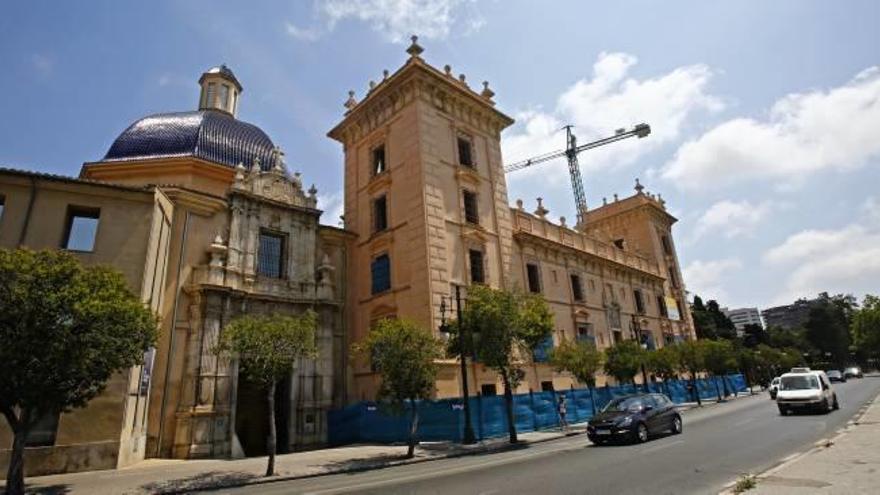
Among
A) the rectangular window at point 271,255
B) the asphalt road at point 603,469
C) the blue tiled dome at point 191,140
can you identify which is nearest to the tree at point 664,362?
the asphalt road at point 603,469

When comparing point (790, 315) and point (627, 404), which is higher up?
point (790, 315)

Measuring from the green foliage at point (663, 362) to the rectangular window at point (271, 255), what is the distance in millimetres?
24223

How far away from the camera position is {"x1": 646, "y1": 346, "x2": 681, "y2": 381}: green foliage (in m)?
32.0

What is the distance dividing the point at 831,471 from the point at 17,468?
1573 cm

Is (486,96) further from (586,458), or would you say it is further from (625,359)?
(586,458)

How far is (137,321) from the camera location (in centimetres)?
1153

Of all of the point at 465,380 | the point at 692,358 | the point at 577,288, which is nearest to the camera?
the point at 465,380

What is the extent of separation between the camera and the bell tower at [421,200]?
22.9 meters

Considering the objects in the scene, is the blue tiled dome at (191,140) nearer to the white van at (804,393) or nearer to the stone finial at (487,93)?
the stone finial at (487,93)

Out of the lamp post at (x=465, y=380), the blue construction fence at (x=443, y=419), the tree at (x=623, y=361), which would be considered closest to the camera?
the lamp post at (x=465, y=380)

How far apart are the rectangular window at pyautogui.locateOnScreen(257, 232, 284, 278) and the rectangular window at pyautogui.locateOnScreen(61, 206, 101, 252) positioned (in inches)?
256

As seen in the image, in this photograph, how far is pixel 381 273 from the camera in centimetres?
2477

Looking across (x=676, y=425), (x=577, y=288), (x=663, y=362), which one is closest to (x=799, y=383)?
(x=676, y=425)

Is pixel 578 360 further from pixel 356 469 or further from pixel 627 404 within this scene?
pixel 356 469
